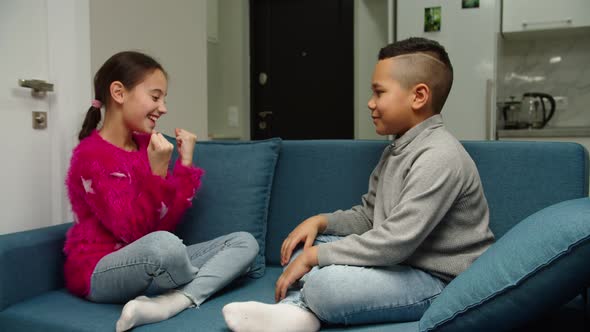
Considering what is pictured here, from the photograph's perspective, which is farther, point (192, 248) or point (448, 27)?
point (448, 27)

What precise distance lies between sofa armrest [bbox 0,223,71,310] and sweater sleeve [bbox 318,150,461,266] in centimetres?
89

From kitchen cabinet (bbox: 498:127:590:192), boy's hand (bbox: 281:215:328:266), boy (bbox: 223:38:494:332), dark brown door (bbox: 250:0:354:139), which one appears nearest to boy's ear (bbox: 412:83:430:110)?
boy (bbox: 223:38:494:332)

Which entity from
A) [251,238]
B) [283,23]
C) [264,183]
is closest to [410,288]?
[251,238]

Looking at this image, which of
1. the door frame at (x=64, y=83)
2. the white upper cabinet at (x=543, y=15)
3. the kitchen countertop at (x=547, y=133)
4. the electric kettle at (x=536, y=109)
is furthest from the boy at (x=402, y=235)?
the electric kettle at (x=536, y=109)

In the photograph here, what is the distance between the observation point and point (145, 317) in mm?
1216

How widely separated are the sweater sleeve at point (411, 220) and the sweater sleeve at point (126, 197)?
55cm

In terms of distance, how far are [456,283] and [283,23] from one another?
148 inches

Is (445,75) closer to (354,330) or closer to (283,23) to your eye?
(354,330)

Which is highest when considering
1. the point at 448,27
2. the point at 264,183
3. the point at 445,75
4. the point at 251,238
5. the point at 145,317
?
the point at 448,27

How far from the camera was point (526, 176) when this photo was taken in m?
1.48

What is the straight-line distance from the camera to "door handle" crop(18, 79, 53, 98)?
6.01ft

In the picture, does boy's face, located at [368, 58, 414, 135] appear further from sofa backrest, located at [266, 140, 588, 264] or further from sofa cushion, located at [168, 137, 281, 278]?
sofa cushion, located at [168, 137, 281, 278]

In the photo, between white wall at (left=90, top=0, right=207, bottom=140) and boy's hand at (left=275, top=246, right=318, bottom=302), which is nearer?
boy's hand at (left=275, top=246, right=318, bottom=302)

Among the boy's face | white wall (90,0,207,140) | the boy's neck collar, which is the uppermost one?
white wall (90,0,207,140)
